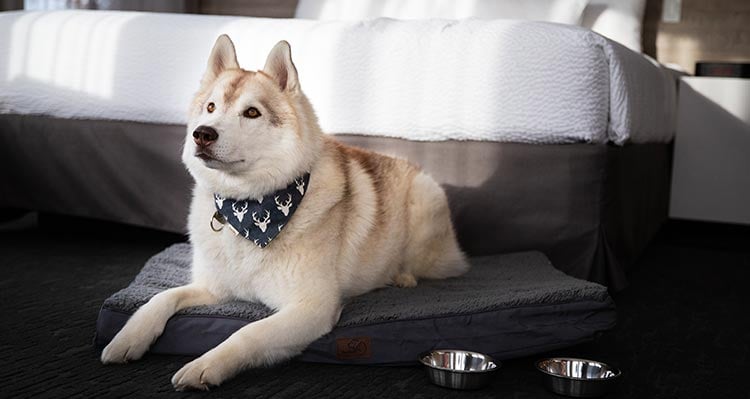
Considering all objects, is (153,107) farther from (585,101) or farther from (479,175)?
(585,101)

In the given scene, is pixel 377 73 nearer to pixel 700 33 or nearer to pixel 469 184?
pixel 469 184

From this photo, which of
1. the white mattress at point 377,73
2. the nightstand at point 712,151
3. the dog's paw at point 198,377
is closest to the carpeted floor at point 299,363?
the dog's paw at point 198,377

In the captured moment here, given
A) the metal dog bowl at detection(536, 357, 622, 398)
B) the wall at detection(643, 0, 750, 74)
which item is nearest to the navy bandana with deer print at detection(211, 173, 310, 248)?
the metal dog bowl at detection(536, 357, 622, 398)

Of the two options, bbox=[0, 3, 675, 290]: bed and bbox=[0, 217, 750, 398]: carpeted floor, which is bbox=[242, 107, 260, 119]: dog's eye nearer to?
bbox=[0, 217, 750, 398]: carpeted floor

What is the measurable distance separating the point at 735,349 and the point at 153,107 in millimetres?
Result: 2086

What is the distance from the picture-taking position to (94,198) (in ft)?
9.92

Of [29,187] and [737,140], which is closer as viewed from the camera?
[29,187]

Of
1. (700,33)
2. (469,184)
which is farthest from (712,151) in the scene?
(469,184)

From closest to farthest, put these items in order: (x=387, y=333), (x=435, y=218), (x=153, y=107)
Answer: (x=387, y=333), (x=435, y=218), (x=153, y=107)

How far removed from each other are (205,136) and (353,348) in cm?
59

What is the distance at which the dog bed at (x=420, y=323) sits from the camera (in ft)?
5.91

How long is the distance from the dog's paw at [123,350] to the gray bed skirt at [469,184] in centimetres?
117

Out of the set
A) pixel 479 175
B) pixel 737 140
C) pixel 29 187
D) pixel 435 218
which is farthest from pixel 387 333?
pixel 737 140

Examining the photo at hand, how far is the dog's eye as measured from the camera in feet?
5.80
